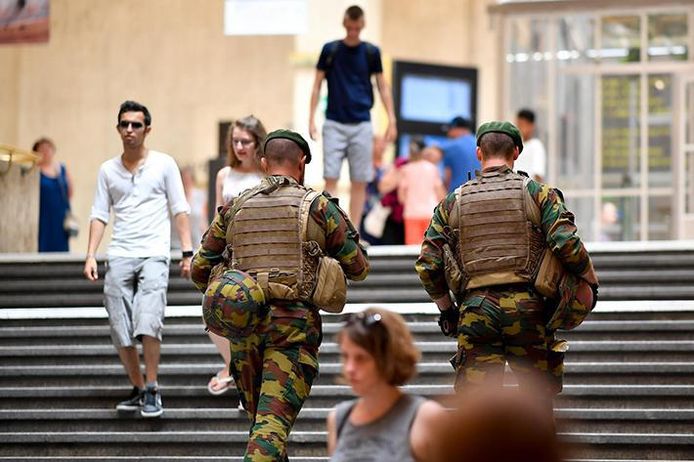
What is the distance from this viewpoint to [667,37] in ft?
62.2

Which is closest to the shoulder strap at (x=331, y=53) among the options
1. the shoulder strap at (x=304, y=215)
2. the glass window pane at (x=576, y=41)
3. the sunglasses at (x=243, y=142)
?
the sunglasses at (x=243, y=142)

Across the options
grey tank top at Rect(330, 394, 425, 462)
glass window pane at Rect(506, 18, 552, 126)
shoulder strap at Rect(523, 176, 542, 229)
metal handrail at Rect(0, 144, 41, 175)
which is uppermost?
glass window pane at Rect(506, 18, 552, 126)

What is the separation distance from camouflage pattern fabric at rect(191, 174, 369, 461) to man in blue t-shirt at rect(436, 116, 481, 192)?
7018 mm

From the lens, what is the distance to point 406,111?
57.2 feet

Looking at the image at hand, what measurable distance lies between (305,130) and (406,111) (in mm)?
1254

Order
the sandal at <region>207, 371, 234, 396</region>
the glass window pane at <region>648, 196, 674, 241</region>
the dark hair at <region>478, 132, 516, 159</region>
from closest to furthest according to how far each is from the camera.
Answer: the dark hair at <region>478, 132, 516, 159</region>
the sandal at <region>207, 371, 234, 396</region>
the glass window pane at <region>648, 196, 674, 241</region>

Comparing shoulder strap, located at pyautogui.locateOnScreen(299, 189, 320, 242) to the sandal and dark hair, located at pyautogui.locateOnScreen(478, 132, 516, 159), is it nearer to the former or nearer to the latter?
dark hair, located at pyautogui.locateOnScreen(478, 132, 516, 159)

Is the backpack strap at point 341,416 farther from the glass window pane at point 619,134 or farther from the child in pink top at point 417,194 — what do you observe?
the glass window pane at point 619,134

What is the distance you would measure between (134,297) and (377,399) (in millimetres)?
4408

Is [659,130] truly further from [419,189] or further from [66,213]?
[66,213]

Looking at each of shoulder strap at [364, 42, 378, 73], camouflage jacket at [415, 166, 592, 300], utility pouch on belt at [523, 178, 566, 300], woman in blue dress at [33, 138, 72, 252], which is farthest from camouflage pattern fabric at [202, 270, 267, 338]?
woman in blue dress at [33, 138, 72, 252]

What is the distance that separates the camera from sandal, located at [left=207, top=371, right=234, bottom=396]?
28.8ft

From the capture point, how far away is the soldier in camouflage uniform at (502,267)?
619 cm

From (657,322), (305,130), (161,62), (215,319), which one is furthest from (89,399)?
(161,62)
